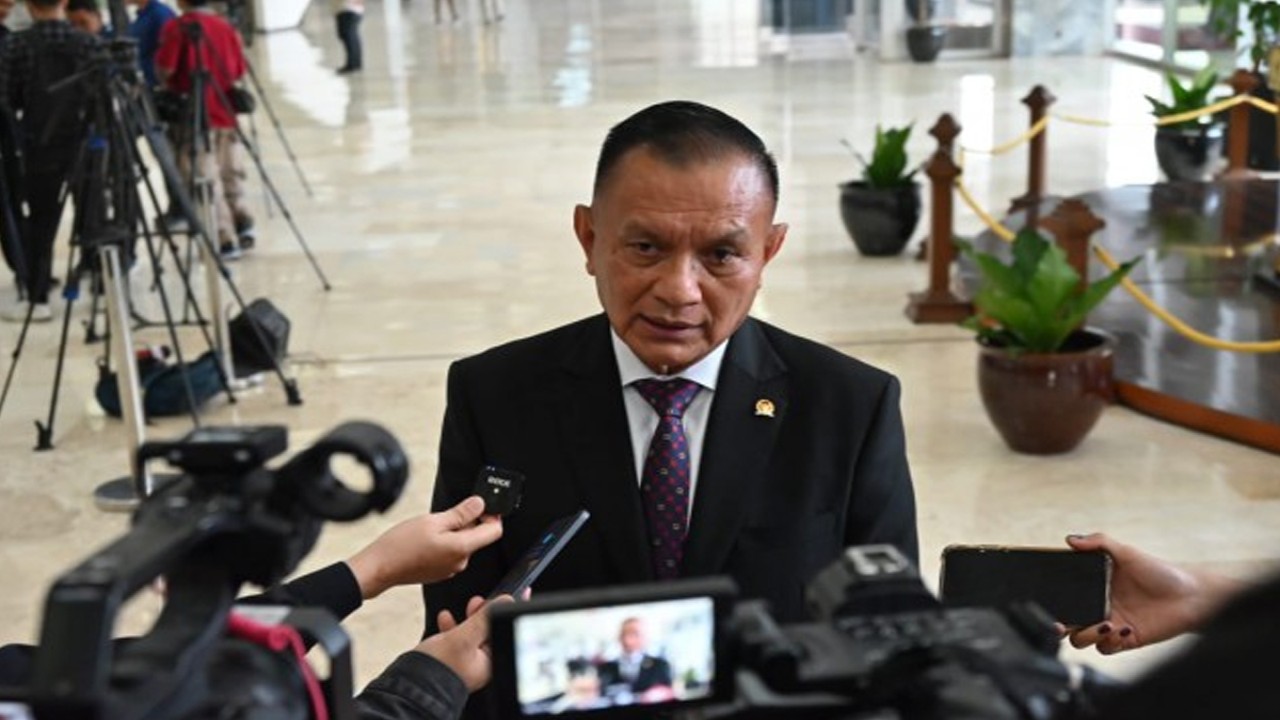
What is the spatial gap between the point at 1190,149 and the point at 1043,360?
249 inches

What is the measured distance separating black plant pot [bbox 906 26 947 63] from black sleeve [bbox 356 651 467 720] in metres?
20.0

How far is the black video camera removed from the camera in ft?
3.03

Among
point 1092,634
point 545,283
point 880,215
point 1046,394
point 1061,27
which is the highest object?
point 1092,634

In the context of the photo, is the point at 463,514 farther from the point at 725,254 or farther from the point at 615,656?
the point at 615,656

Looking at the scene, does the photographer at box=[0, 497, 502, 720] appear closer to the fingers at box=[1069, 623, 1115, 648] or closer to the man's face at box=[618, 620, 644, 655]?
the man's face at box=[618, 620, 644, 655]

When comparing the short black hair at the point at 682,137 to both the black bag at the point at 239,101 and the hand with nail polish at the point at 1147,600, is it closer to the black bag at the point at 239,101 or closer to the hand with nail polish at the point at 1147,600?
the hand with nail polish at the point at 1147,600

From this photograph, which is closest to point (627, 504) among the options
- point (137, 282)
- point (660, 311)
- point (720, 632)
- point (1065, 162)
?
point (660, 311)

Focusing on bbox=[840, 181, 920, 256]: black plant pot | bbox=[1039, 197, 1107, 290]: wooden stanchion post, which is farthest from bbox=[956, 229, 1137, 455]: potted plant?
bbox=[840, 181, 920, 256]: black plant pot

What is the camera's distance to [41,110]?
8.52 metres

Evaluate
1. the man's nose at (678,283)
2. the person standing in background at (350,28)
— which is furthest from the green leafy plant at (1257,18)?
the person standing in background at (350,28)

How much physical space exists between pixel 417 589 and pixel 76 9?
5217mm

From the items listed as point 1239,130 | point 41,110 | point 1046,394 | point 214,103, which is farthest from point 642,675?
point 1239,130

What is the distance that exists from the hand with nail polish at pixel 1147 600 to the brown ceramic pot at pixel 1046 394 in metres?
4.15

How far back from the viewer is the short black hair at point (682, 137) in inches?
91.1
